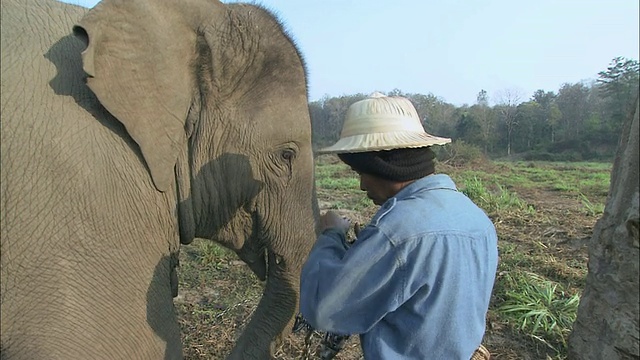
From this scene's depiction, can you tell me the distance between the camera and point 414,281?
1.79 m

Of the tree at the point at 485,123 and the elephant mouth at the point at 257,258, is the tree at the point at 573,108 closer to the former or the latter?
the tree at the point at 485,123

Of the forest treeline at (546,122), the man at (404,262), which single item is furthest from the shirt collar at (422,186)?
the forest treeline at (546,122)

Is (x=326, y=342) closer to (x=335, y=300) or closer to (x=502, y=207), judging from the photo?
(x=335, y=300)

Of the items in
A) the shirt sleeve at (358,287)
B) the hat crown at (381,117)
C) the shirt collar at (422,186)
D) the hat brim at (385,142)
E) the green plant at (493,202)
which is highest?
the hat crown at (381,117)

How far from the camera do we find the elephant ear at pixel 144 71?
230 cm

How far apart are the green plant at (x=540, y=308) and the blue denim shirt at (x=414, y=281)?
2.68 meters

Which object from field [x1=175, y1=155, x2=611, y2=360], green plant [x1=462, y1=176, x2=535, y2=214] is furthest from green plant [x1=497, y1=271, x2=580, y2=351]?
green plant [x1=462, y1=176, x2=535, y2=214]

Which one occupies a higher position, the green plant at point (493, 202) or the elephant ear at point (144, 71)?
the elephant ear at point (144, 71)

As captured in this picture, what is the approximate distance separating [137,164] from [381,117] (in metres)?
1.16

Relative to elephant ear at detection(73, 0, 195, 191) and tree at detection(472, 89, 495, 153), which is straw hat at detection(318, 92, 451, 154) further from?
tree at detection(472, 89, 495, 153)

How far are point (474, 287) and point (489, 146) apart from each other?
152 feet

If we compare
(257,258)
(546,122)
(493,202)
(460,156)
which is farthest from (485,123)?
(257,258)

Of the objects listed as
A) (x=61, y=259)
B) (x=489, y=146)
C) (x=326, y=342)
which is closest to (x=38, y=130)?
(x=61, y=259)

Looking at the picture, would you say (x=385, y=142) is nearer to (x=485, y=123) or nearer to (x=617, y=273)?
(x=617, y=273)
